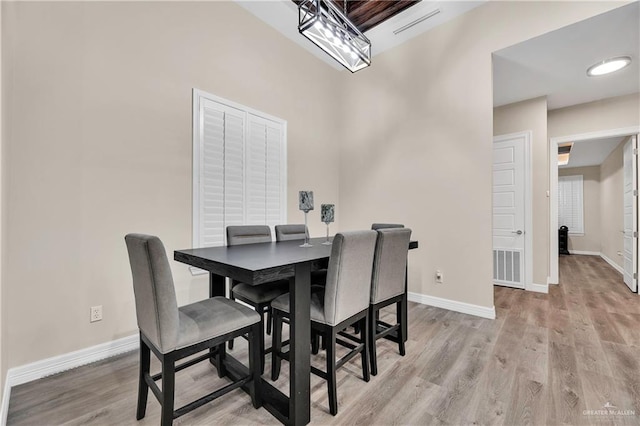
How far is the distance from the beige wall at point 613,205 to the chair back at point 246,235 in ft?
20.4

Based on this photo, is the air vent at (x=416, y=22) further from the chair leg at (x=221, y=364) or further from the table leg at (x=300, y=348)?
the chair leg at (x=221, y=364)

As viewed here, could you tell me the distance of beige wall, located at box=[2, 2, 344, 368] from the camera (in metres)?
1.81

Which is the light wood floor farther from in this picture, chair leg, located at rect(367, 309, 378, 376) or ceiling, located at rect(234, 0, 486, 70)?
ceiling, located at rect(234, 0, 486, 70)

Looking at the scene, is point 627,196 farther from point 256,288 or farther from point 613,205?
point 256,288

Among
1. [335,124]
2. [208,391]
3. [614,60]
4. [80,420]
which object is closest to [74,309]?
[80,420]

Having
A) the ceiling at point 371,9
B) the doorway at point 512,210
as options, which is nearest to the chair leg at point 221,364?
the ceiling at point 371,9

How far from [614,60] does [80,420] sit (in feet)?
17.9

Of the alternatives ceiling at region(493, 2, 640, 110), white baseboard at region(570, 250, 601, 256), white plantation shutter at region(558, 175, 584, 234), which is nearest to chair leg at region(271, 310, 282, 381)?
ceiling at region(493, 2, 640, 110)

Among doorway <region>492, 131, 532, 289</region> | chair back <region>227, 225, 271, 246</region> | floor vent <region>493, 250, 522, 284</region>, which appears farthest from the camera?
floor vent <region>493, 250, 522, 284</region>

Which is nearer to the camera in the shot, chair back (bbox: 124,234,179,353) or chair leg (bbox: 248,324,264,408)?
chair back (bbox: 124,234,179,353)

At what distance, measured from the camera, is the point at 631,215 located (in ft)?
12.6

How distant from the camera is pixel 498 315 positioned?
2990 millimetres

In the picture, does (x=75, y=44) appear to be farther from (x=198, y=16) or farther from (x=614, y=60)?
(x=614, y=60)

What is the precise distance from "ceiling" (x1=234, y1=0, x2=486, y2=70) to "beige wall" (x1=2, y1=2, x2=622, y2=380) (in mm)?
107
